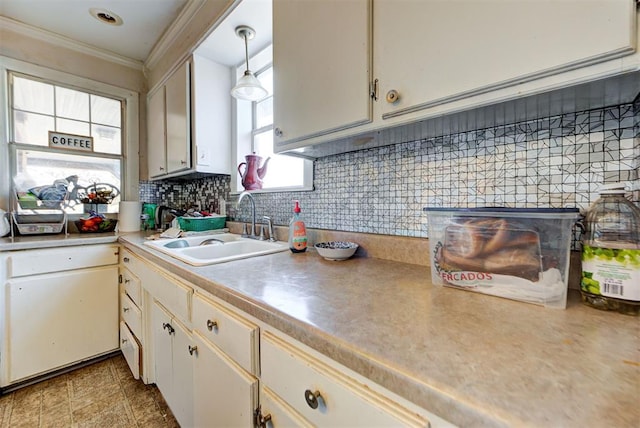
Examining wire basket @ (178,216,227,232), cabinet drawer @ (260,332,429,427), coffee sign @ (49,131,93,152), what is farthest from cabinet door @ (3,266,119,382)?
cabinet drawer @ (260,332,429,427)

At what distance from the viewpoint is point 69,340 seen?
1.74 metres

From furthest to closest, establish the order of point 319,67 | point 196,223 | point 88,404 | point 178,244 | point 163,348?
point 196,223 < point 178,244 < point 88,404 < point 163,348 < point 319,67

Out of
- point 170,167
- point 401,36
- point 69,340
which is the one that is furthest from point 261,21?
point 69,340

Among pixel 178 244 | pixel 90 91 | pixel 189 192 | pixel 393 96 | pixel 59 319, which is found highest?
pixel 90 91

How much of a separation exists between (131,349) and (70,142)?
1.85 meters

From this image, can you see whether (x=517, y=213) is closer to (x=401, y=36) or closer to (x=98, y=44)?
(x=401, y=36)

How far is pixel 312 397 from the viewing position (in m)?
0.53

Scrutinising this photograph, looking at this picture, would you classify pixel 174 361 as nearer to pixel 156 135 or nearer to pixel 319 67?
pixel 319 67

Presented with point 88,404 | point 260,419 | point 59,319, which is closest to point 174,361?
point 260,419

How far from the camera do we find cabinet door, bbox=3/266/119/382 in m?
1.58

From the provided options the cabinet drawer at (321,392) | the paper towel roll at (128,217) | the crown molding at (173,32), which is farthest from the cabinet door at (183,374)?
the crown molding at (173,32)

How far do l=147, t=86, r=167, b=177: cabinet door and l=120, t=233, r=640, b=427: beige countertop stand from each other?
73.8 inches

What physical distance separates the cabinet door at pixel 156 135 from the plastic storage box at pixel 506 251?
2.21 meters

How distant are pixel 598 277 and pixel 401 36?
75 centimetres
